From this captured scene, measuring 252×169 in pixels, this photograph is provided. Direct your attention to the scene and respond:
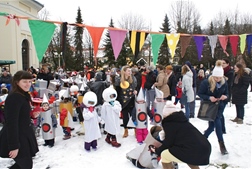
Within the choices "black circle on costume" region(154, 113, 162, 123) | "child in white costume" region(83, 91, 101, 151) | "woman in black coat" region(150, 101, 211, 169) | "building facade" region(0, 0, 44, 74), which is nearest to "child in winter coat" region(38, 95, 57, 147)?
"child in white costume" region(83, 91, 101, 151)

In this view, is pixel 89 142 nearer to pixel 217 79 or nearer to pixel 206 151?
pixel 206 151

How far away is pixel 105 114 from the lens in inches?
203

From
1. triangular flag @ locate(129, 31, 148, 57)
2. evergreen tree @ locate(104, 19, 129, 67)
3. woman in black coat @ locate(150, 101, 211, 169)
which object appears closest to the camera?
woman in black coat @ locate(150, 101, 211, 169)

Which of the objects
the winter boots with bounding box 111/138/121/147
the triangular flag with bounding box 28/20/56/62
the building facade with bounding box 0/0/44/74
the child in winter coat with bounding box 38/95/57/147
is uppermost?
the building facade with bounding box 0/0/44/74

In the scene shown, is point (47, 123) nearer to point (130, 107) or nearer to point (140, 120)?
point (130, 107)

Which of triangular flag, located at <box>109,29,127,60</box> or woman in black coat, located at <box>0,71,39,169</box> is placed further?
triangular flag, located at <box>109,29,127,60</box>

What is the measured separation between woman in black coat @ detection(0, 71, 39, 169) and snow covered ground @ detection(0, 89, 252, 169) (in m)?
1.58

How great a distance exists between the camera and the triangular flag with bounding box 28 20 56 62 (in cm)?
596

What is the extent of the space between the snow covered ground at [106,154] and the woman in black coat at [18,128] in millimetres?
1578

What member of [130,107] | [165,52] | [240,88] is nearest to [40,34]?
[130,107]

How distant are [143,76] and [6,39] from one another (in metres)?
16.9

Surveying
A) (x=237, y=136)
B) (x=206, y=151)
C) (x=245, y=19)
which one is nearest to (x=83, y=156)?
(x=206, y=151)

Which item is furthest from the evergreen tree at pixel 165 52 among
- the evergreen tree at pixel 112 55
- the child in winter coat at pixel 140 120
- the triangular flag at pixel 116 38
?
the child in winter coat at pixel 140 120

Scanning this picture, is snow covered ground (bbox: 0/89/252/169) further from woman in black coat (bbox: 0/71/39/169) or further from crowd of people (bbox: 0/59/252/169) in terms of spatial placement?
woman in black coat (bbox: 0/71/39/169)
